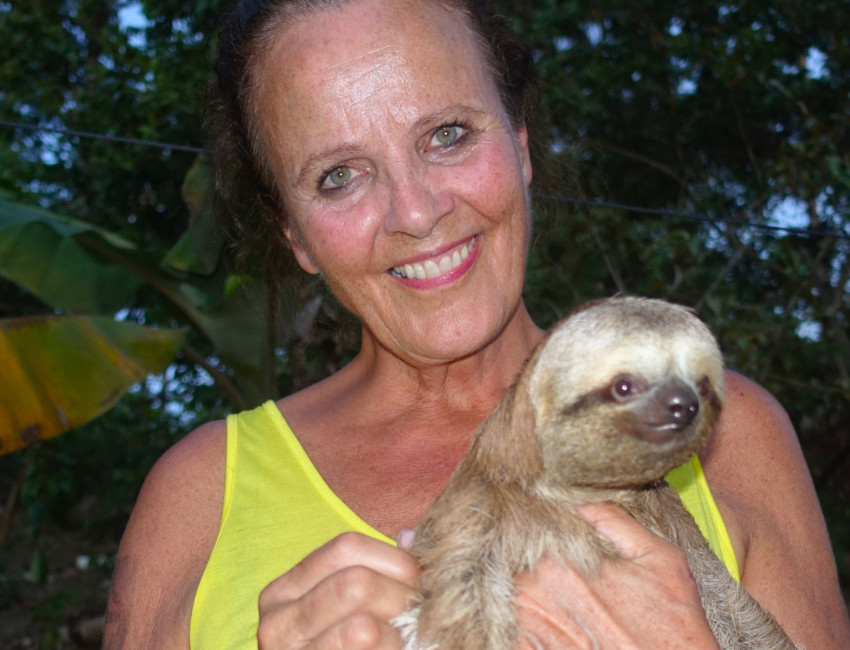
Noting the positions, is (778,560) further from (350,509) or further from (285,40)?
(285,40)

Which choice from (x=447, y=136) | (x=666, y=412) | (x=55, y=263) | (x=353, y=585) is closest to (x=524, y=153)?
(x=447, y=136)

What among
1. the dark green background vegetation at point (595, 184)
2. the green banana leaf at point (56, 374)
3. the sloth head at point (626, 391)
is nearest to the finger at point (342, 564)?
the sloth head at point (626, 391)

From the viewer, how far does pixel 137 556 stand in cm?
194

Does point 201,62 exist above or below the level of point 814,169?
above

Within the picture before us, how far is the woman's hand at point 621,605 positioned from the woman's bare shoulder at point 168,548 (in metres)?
0.74

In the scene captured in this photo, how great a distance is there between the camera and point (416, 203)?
1.77 m

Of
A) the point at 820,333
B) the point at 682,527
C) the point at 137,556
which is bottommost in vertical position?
the point at 820,333

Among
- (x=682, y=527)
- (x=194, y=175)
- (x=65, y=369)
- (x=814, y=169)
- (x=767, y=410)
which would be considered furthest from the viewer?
(x=814, y=169)

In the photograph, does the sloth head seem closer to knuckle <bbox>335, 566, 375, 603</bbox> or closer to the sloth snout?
the sloth snout

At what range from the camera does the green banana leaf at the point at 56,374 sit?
338 centimetres

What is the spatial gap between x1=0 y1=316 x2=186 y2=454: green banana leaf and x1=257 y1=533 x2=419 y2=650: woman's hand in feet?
7.17

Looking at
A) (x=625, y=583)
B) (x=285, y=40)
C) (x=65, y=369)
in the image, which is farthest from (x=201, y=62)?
(x=625, y=583)

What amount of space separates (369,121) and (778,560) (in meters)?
1.26

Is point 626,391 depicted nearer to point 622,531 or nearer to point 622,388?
point 622,388
